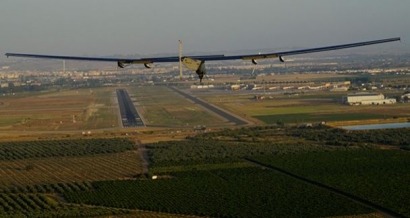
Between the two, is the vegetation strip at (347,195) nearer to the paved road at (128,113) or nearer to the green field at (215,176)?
the green field at (215,176)

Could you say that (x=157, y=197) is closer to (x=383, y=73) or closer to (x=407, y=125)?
(x=407, y=125)

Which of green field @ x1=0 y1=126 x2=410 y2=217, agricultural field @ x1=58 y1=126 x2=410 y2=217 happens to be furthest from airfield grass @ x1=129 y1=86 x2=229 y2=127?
agricultural field @ x1=58 y1=126 x2=410 y2=217

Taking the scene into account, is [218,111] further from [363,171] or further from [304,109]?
[363,171]

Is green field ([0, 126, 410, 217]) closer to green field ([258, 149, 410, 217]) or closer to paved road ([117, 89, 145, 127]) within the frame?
green field ([258, 149, 410, 217])

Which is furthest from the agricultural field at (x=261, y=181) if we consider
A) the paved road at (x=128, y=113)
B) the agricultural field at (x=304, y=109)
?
the paved road at (x=128, y=113)

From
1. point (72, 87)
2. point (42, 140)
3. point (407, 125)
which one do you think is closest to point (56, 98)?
point (72, 87)
